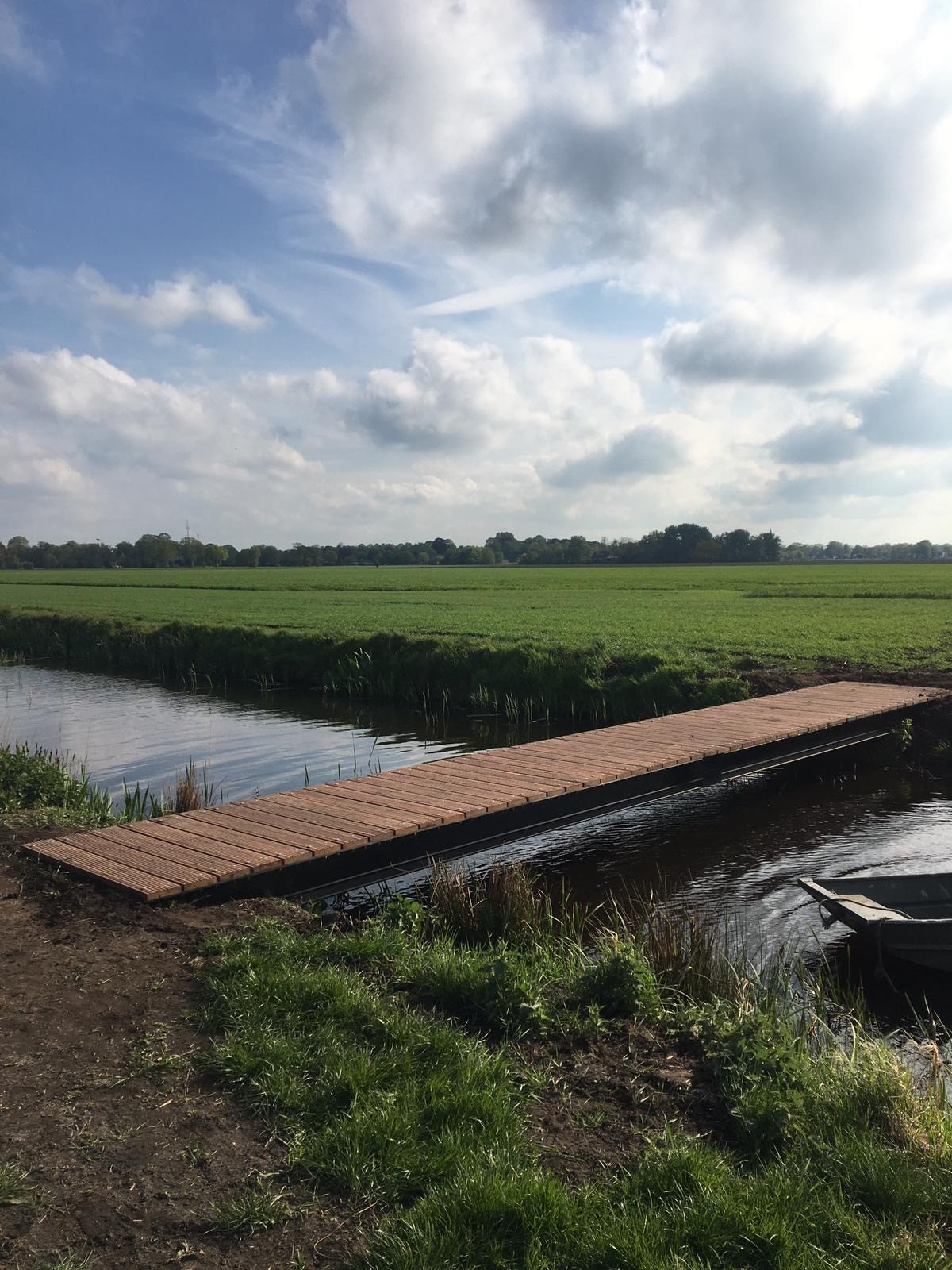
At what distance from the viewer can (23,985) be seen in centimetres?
521

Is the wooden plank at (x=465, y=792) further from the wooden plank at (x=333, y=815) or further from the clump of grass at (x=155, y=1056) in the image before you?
the clump of grass at (x=155, y=1056)

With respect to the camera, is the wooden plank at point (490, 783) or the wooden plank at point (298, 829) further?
the wooden plank at point (490, 783)

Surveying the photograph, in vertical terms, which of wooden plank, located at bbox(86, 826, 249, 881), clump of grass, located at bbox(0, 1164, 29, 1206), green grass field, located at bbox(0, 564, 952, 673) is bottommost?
clump of grass, located at bbox(0, 1164, 29, 1206)

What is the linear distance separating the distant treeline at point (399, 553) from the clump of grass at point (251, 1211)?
126385 mm

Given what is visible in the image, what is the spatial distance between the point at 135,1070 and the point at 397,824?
12.5 feet

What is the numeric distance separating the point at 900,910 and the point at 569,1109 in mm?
4890

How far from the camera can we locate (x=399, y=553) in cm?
14662

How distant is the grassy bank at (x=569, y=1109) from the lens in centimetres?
327

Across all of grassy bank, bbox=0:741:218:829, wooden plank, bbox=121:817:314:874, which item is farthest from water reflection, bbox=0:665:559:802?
wooden plank, bbox=121:817:314:874

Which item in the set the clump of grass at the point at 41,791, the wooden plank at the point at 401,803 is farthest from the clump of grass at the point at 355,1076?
the clump of grass at the point at 41,791

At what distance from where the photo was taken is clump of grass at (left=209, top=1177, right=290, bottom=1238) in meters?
3.32

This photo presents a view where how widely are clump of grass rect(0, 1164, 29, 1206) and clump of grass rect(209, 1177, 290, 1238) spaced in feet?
2.37

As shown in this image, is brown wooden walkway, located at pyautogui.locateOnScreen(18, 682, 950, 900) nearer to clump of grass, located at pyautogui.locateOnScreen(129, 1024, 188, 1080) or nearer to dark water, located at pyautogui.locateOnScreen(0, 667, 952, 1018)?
dark water, located at pyautogui.locateOnScreen(0, 667, 952, 1018)

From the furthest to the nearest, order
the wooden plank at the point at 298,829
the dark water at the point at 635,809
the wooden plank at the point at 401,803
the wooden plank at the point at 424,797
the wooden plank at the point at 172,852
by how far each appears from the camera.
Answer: the dark water at the point at 635,809, the wooden plank at the point at 424,797, the wooden plank at the point at 401,803, the wooden plank at the point at 298,829, the wooden plank at the point at 172,852
